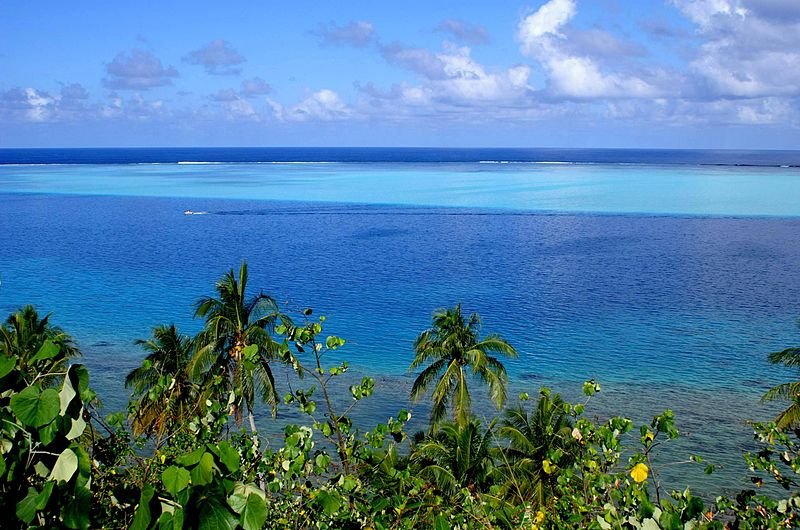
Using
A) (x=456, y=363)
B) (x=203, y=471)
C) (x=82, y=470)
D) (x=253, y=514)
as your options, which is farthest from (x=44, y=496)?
(x=456, y=363)

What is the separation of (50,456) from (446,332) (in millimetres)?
22396

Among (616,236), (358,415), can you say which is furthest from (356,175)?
(358,415)

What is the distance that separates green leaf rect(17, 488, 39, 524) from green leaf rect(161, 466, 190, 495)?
0.77 meters

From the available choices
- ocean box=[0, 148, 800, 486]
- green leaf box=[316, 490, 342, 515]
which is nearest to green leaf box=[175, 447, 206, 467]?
green leaf box=[316, 490, 342, 515]

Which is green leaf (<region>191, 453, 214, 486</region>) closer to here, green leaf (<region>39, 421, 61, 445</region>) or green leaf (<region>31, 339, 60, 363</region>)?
green leaf (<region>39, 421, 61, 445</region>)

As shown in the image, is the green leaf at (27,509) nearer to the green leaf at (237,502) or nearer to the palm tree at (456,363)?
the green leaf at (237,502)

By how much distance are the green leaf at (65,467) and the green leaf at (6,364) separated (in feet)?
1.93

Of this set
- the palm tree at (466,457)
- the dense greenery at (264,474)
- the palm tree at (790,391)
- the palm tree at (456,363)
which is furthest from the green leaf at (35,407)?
the palm tree at (790,391)

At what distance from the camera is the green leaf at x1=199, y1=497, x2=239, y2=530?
13.2ft

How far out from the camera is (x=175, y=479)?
165 inches

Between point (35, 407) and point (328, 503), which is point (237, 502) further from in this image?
point (328, 503)

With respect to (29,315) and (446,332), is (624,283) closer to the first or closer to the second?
(446,332)

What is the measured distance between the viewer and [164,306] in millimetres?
49312

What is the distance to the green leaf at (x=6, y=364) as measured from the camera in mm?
4477
